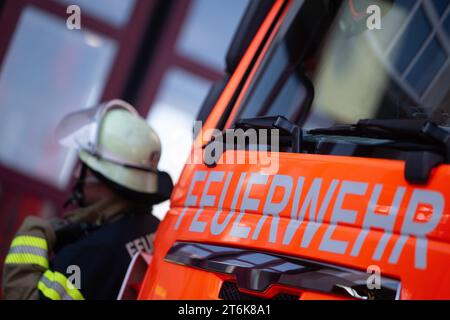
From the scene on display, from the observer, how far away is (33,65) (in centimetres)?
581

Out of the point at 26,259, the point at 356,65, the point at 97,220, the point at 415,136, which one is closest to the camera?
the point at 415,136

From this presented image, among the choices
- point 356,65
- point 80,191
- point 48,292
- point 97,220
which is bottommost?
point 48,292

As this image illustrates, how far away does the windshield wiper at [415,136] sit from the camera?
1.67m

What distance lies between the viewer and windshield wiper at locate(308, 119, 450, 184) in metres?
1.67

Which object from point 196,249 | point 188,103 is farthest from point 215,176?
point 188,103

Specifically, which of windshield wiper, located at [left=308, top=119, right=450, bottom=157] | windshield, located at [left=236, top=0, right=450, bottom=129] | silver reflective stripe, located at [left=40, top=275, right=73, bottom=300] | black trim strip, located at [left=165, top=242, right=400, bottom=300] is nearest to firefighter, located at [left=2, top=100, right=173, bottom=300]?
silver reflective stripe, located at [left=40, top=275, right=73, bottom=300]

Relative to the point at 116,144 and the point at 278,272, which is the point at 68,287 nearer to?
the point at 116,144

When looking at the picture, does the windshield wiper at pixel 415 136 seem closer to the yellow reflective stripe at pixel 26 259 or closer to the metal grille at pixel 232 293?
the metal grille at pixel 232 293

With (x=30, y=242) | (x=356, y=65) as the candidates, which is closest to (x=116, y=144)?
(x=30, y=242)

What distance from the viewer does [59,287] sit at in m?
2.70

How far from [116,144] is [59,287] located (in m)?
0.86

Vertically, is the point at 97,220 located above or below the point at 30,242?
above

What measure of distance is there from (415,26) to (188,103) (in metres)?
3.92
